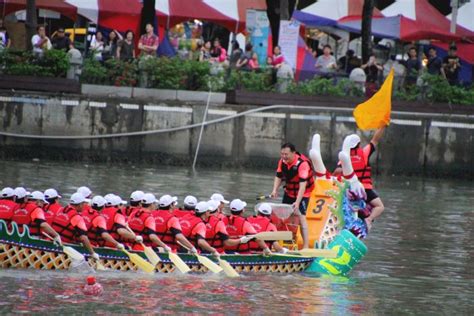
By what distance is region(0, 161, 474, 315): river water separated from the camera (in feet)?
54.1

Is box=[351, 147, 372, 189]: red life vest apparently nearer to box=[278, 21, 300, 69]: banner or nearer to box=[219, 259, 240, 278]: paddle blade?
box=[219, 259, 240, 278]: paddle blade

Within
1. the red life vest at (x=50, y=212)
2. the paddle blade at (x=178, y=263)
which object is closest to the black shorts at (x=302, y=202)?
the paddle blade at (x=178, y=263)

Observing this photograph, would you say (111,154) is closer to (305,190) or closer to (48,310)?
(305,190)

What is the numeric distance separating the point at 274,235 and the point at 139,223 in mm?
1908

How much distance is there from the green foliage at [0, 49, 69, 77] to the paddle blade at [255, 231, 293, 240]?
44.0ft

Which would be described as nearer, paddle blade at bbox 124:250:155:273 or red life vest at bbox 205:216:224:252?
paddle blade at bbox 124:250:155:273

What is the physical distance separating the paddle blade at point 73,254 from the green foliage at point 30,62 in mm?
14038

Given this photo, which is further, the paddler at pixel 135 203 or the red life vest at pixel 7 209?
the paddler at pixel 135 203

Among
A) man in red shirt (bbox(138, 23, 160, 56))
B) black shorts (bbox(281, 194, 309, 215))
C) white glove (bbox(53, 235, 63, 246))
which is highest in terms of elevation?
man in red shirt (bbox(138, 23, 160, 56))

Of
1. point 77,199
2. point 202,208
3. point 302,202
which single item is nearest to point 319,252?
point 302,202

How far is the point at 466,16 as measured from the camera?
122 ft

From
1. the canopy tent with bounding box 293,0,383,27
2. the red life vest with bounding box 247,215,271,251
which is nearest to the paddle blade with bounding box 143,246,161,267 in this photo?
the red life vest with bounding box 247,215,271,251

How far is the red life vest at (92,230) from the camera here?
18141 millimetres

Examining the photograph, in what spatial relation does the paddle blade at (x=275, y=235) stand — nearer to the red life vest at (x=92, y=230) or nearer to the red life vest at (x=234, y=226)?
the red life vest at (x=234, y=226)
